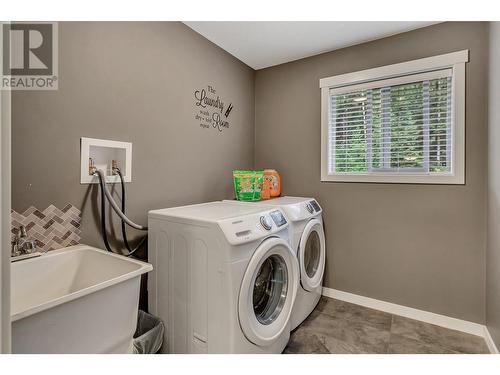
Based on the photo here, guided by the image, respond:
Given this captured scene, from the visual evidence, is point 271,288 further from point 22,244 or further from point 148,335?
point 22,244

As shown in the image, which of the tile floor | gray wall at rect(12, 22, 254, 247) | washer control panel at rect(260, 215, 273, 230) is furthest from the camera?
the tile floor

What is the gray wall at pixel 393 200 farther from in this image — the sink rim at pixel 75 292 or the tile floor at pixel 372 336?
the sink rim at pixel 75 292

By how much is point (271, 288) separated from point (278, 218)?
463mm

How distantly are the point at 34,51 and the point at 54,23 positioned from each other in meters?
0.18

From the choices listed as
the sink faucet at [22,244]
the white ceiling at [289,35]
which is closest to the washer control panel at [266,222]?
the sink faucet at [22,244]

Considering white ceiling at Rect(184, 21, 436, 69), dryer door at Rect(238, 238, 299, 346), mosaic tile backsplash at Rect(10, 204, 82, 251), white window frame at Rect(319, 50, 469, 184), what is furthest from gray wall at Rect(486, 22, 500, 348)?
mosaic tile backsplash at Rect(10, 204, 82, 251)

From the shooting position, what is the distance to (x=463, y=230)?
6.05ft

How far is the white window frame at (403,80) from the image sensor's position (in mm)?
1812

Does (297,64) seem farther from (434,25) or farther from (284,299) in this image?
(284,299)

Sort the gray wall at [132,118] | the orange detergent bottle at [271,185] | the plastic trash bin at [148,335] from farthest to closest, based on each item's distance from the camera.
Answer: the orange detergent bottle at [271,185] < the plastic trash bin at [148,335] < the gray wall at [132,118]

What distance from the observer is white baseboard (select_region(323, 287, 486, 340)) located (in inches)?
72.0

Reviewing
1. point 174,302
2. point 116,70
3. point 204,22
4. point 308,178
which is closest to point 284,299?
point 174,302
